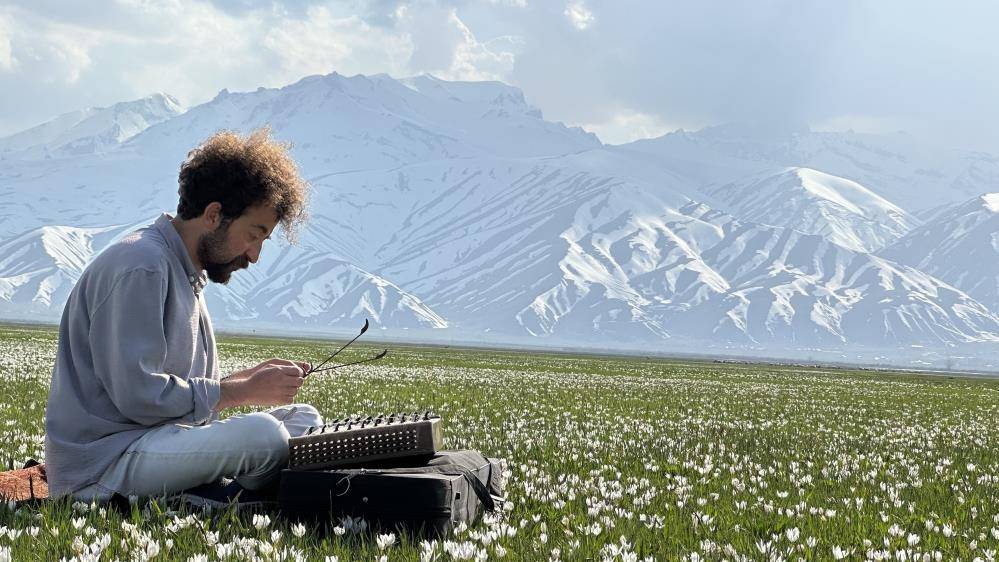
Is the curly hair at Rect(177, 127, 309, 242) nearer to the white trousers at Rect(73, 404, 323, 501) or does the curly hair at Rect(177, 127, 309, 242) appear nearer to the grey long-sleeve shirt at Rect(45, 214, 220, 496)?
the grey long-sleeve shirt at Rect(45, 214, 220, 496)

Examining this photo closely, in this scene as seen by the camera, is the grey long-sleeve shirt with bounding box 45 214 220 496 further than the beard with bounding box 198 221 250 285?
No

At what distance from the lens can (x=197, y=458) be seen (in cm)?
775

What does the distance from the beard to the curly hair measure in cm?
16

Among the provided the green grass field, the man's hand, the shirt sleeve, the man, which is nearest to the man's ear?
the man

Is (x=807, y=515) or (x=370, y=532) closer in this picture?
(x=370, y=532)

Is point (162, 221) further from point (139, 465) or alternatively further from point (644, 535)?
point (644, 535)

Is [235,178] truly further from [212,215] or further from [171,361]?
[171,361]

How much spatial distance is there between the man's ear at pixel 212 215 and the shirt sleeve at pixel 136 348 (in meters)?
0.67

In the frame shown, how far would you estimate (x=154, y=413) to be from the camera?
741 centimetres

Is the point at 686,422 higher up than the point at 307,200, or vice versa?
the point at 307,200

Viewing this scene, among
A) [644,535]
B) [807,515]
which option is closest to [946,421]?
[807,515]

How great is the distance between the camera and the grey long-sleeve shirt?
721 cm

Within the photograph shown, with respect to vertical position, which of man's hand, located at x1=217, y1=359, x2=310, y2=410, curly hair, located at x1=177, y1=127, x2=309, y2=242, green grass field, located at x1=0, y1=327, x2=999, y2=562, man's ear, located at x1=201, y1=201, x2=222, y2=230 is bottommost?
green grass field, located at x1=0, y1=327, x2=999, y2=562

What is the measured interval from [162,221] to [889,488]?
802 centimetres
